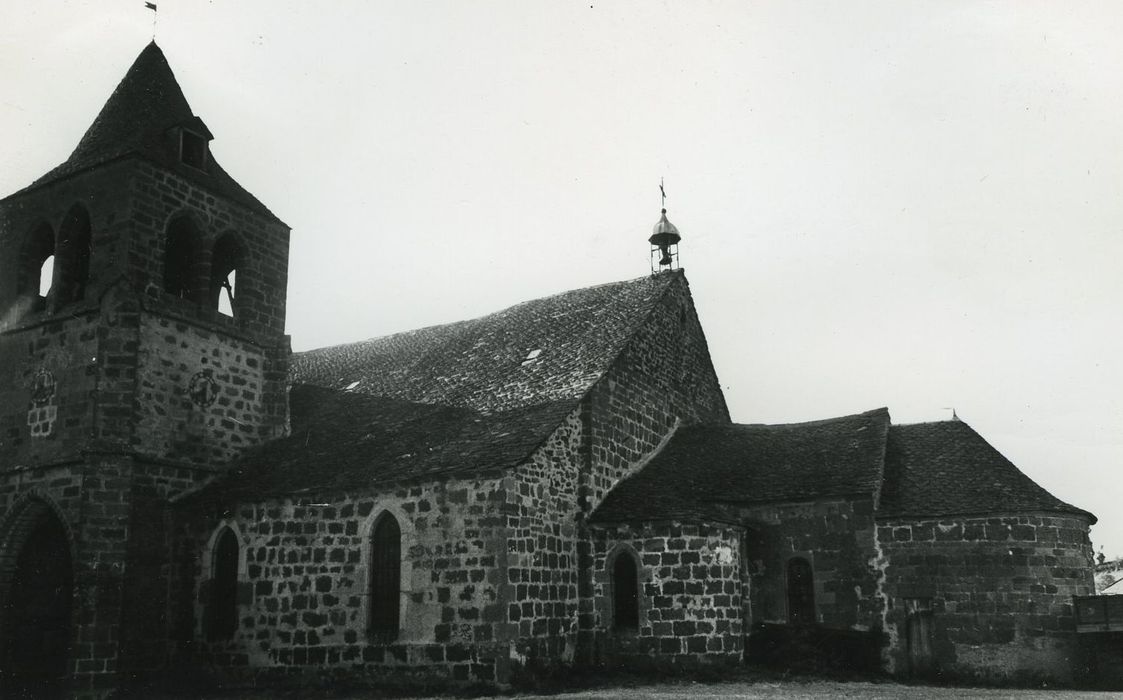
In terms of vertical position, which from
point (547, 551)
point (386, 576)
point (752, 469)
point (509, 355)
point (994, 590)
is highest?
point (509, 355)

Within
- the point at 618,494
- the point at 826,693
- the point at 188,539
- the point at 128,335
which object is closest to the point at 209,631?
the point at 188,539

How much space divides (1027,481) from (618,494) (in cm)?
890

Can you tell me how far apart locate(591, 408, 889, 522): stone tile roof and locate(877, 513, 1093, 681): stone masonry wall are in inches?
74.9

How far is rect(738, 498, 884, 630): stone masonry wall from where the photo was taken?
2083cm

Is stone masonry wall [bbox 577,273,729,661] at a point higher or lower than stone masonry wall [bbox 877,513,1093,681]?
higher

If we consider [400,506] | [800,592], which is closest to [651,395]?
[800,592]

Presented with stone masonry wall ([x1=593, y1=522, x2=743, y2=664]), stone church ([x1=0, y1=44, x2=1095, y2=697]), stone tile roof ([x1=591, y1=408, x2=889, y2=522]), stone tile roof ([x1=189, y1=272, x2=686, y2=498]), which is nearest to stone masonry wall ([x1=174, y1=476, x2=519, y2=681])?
stone church ([x1=0, y1=44, x2=1095, y2=697])

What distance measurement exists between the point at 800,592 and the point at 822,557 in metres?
0.95

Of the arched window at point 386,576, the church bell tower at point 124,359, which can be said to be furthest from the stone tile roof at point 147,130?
the arched window at point 386,576

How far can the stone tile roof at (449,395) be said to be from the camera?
2072 centimetres

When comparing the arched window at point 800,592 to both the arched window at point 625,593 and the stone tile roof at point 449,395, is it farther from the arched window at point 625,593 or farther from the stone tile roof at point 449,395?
the stone tile roof at point 449,395

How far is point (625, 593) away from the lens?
21078 mm

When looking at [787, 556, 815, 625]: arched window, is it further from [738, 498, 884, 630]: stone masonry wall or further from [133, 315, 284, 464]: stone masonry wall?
[133, 315, 284, 464]: stone masonry wall

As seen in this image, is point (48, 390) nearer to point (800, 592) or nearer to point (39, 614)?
point (39, 614)
